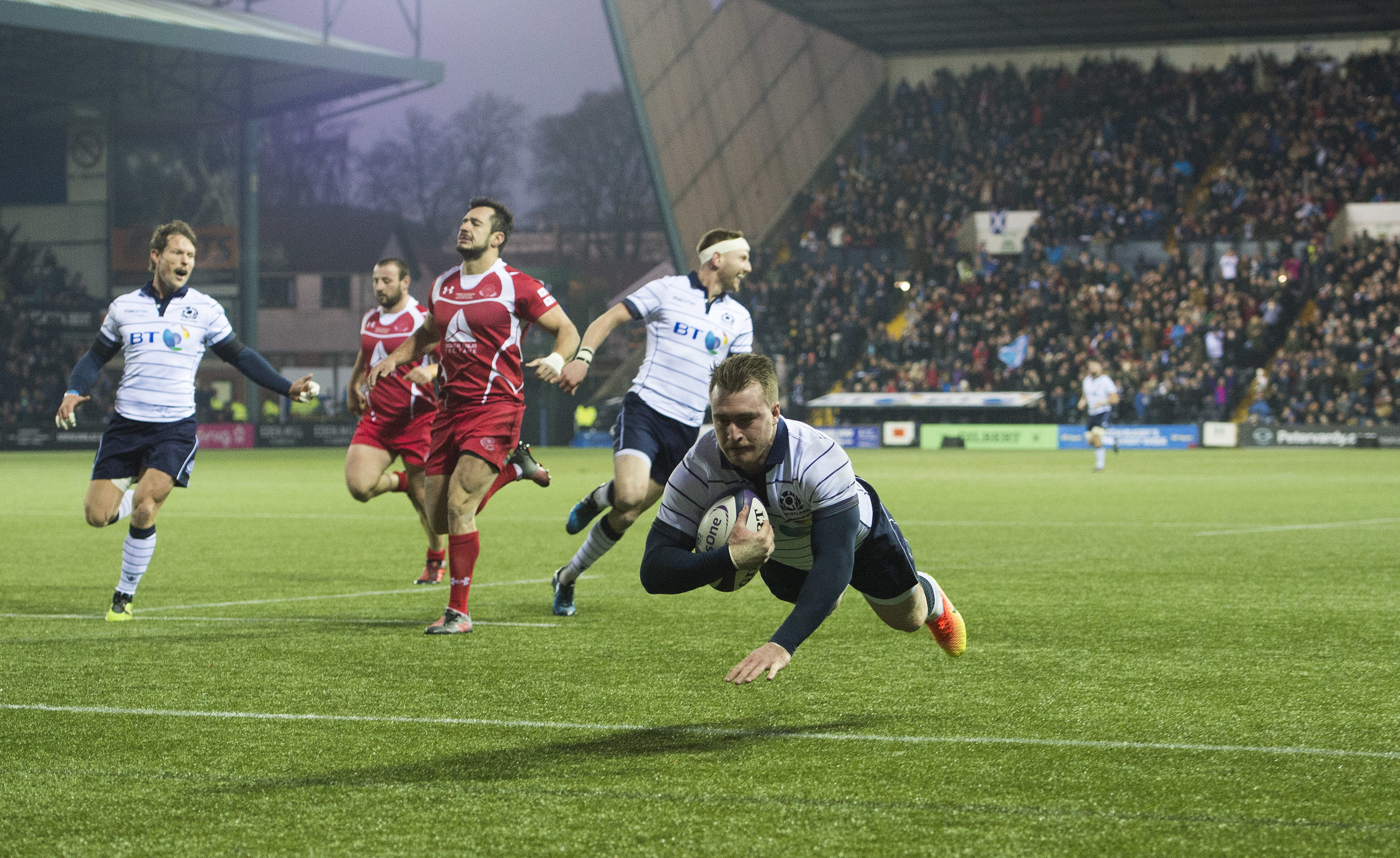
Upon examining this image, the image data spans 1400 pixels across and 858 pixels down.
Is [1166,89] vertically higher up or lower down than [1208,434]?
higher up

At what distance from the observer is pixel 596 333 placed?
346 inches

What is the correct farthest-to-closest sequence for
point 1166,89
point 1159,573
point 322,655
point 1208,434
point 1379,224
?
point 1166,89
point 1379,224
point 1208,434
point 1159,573
point 322,655

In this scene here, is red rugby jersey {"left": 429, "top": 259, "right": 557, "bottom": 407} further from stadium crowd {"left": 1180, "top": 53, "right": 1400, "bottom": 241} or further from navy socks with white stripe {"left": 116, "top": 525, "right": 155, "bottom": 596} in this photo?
stadium crowd {"left": 1180, "top": 53, "right": 1400, "bottom": 241}

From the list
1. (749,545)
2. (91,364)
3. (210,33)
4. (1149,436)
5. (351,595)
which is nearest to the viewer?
(749,545)

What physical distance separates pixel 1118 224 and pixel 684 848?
42.9 meters

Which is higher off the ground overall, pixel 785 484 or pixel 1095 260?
pixel 1095 260

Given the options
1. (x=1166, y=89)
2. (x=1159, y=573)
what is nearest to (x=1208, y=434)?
(x=1166, y=89)

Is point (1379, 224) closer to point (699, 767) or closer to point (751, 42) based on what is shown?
point (751, 42)

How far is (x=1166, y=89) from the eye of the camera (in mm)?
48719

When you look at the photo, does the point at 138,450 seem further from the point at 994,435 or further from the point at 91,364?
the point at 994,435

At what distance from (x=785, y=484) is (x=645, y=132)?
3686 cm

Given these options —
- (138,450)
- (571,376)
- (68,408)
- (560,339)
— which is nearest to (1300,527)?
(560,339)

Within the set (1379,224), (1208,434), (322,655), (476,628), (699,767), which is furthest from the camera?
(1379,224)

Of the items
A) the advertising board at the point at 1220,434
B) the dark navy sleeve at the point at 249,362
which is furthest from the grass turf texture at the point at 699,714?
the advertising board at the point at 1220,434
